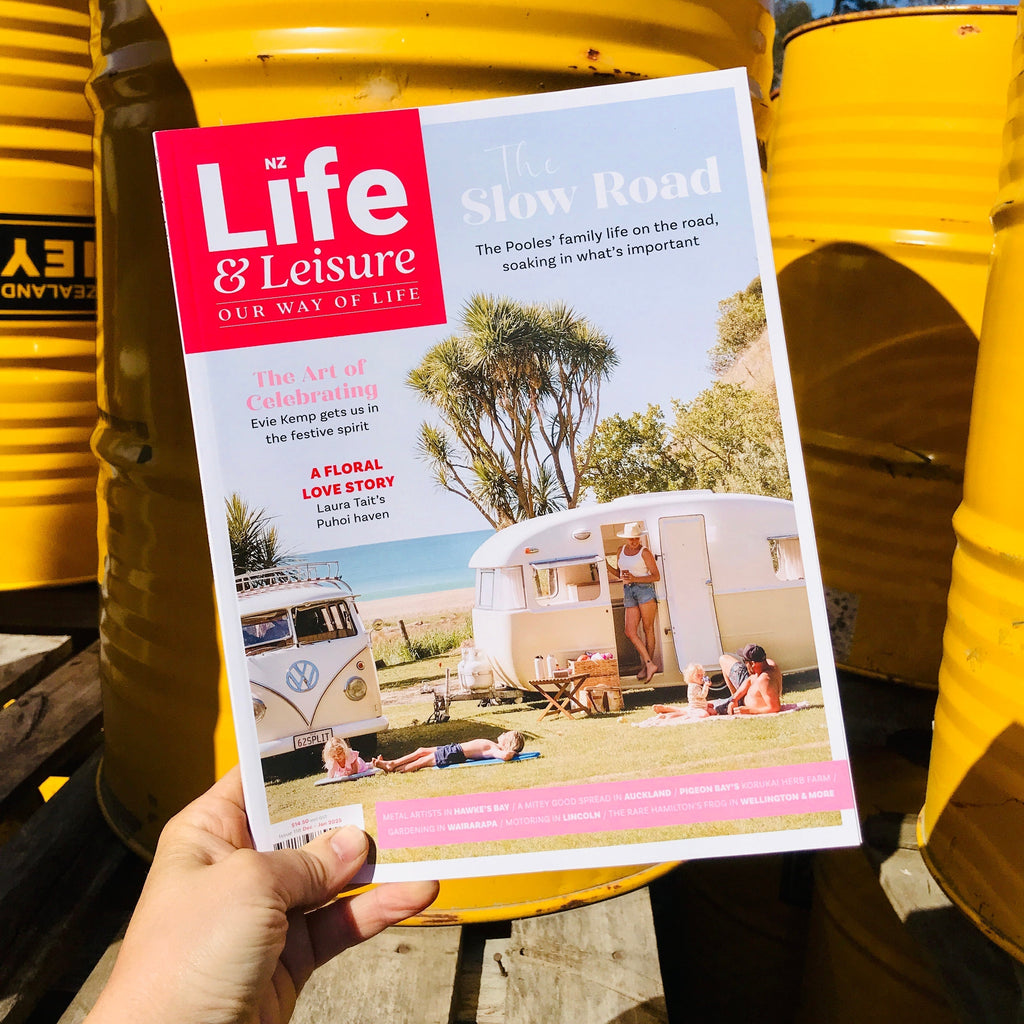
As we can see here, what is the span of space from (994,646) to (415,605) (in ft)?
2.46

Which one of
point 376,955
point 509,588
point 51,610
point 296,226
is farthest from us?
point 51,610

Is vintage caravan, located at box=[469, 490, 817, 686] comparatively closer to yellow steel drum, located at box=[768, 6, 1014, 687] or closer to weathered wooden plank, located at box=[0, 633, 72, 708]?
yellow steel drum, located at box=[768, 6, 1014, 687]

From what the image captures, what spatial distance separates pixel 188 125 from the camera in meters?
0.98

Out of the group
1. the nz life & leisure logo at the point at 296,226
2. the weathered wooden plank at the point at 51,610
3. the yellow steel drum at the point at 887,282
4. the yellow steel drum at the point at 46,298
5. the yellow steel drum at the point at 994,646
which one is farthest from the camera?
the weathered wooden plank at the point at 51,610

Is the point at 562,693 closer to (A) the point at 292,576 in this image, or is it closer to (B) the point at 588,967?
(A) the point at 292,576

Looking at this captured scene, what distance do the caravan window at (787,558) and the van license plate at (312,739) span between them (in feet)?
1.48

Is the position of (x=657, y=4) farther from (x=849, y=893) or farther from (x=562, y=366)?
(x=849, y=893)

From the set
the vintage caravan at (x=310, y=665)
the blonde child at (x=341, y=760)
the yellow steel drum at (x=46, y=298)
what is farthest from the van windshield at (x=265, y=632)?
the yellow steel drum at (x=46, y=298)

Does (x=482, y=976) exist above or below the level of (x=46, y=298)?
below

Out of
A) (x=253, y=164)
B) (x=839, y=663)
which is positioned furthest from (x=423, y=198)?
(x=839, y=663)

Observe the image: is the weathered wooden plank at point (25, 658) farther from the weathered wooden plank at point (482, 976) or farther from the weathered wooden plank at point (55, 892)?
the weathered wooden plank at point (482, 976)

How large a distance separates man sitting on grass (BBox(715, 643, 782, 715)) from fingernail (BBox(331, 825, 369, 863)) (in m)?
0.36

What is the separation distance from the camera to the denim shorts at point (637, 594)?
857mm

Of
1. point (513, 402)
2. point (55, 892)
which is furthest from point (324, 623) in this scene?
point (55, 892)
